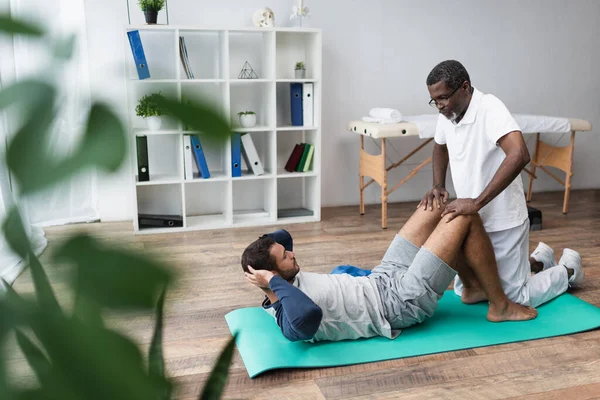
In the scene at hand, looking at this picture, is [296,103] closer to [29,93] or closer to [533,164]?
[533,164]

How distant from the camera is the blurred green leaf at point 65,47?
17 cm

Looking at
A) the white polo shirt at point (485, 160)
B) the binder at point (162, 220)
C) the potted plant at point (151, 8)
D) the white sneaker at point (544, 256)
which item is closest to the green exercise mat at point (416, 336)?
the white sneaker at point (544, 256)

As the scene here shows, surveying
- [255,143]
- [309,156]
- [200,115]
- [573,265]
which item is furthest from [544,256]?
[200,115]

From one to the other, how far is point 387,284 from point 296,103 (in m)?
2.00

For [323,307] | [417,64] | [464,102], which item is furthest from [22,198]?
[417,64]

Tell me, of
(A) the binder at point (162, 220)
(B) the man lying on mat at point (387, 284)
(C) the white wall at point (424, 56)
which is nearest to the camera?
(B) the man lying on mat at point (387, 284)

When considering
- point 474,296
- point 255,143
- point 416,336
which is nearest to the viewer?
point 416,336

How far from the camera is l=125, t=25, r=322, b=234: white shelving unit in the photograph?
3887 mm

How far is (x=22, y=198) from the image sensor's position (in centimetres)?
17

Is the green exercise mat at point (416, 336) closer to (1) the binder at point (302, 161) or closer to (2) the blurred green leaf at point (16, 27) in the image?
(1) the binder at point (302, 161)

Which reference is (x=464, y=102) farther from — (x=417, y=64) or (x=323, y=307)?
(x=417, y=64)

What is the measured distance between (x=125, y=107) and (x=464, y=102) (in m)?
2.36

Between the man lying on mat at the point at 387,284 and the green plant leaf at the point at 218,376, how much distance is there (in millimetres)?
1670

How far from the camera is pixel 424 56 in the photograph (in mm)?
4559
